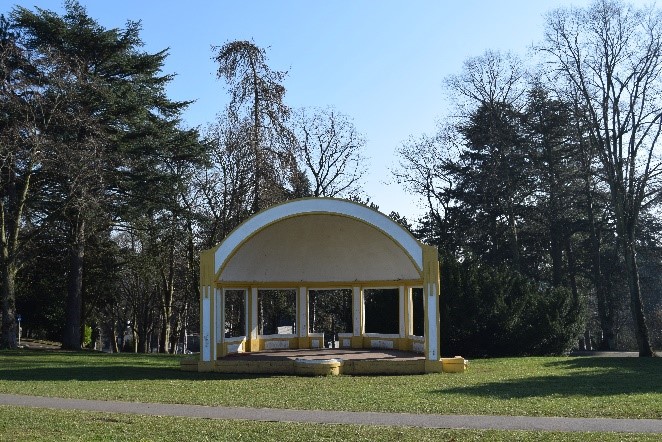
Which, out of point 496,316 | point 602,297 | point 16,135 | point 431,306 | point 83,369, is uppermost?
point 16,135

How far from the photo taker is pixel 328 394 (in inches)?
662

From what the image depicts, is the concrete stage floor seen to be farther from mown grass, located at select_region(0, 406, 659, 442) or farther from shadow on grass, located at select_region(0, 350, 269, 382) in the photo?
mown grass, located at select_region(0, 406, 659, 442)

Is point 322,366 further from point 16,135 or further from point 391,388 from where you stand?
point 16,135

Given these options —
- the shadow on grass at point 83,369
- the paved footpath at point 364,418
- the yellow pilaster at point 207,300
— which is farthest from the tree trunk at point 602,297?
the paved footpath at point 364,418

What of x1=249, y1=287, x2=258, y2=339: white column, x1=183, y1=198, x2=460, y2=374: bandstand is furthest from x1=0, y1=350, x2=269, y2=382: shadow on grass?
x1=249, y1=287, x2=258, y2=339: white column

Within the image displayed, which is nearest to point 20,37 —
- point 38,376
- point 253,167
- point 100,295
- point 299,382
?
point 253,167

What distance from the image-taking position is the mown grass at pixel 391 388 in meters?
14.6

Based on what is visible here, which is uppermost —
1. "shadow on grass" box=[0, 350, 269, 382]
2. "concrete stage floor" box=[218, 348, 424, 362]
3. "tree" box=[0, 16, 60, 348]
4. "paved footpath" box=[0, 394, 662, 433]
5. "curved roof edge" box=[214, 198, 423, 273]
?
"tree" box=[0, 16, 60, 348]

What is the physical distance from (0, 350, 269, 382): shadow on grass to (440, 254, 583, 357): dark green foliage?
11.6 metres

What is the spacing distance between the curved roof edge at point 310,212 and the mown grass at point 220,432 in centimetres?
1016

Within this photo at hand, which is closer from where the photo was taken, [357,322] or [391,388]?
[391,388]

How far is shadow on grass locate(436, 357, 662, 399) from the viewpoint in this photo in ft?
55.4

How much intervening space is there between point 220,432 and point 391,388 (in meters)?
7.31

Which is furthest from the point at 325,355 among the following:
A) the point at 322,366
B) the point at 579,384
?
the point at 579,384
